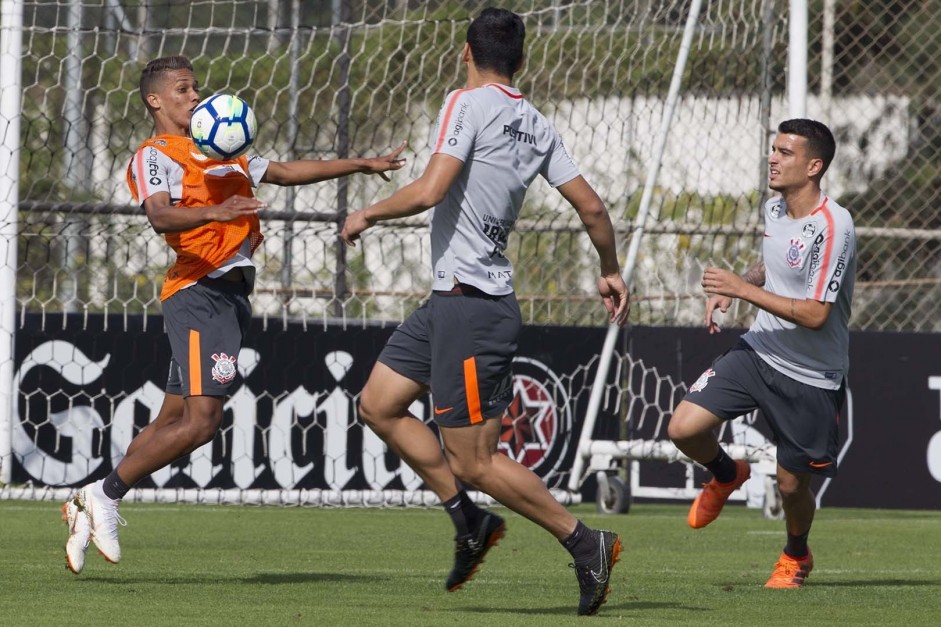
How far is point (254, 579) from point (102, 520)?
665 mm

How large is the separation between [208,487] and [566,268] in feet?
19.3

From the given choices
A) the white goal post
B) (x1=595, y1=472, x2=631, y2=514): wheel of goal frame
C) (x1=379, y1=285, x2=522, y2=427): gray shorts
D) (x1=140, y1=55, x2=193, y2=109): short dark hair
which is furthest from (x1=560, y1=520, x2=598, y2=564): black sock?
(x1=595, y1=472, x2=631, y2=514): wheel of goal frame

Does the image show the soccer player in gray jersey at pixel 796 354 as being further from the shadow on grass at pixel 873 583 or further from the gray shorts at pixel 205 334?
the gray shorts at pixel 205 334

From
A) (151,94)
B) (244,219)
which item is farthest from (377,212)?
(151,94)

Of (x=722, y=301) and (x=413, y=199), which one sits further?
(x=722, y=301)

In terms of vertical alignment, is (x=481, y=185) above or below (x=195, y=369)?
above

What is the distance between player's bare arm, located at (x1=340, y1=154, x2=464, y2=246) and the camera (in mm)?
5406

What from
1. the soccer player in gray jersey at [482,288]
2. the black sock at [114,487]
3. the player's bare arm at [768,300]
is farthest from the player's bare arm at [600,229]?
the black sock at [114,487]

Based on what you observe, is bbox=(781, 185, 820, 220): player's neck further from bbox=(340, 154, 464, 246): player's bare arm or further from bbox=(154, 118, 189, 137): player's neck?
bbox=(154, 118, 189, 137): player's neck

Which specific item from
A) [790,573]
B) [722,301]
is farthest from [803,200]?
[790,573]

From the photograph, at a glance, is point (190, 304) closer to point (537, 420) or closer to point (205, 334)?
point (205, 334)

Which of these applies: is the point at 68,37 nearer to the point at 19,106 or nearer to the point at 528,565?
the point at 19,106

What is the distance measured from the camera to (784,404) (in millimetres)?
7000

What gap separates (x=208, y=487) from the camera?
1089 centimetres
